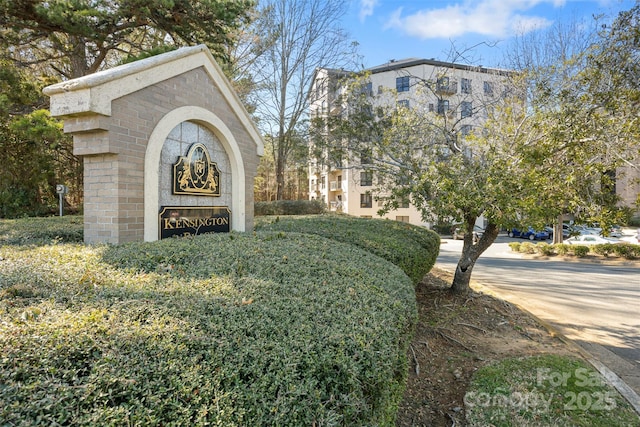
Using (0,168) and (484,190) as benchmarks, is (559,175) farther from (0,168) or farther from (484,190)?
(0,168)

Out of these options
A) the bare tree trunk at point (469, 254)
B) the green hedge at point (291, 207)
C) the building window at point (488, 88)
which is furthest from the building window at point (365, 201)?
the bare tree trunk at point (469, 254)

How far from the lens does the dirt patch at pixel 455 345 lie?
11.0ft

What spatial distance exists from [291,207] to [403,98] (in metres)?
13.1

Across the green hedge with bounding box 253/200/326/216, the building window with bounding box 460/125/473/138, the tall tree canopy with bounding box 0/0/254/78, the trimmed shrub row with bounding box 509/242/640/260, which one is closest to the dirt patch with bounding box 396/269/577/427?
the building window with bounding box 460/125/473/138

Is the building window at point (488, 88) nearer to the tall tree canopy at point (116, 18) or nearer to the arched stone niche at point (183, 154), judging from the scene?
the tall tree canopy at point (116, 18)

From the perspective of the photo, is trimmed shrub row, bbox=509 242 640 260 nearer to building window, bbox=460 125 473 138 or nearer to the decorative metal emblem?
building window, bbox=460 125 473 138

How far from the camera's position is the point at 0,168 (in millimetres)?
12648

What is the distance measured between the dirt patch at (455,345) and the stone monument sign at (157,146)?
3.55 meters

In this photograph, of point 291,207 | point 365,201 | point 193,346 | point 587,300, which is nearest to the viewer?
point 193,346

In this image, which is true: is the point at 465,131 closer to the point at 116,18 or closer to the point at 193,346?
the point at 116,18

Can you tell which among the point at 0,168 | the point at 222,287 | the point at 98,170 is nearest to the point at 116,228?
the point at 98,170

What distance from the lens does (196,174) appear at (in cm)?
500

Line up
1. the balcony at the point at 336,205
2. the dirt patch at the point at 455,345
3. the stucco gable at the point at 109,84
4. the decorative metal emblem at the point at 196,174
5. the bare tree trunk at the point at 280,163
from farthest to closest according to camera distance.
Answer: the balcony at the point at 336,205, the bare tree trunk at the point at 280,163, the decorative metal emblem at the point at 196,174, the stucco gable at the point at 109,84, the dirt patch at the point at 455,345

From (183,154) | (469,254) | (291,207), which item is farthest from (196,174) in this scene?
(291,207)
